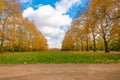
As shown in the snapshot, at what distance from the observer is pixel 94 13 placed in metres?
39.1

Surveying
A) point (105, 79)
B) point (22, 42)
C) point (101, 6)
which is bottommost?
point (105, 79)

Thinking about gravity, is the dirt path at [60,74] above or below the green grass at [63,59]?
below

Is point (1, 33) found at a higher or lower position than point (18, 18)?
lower

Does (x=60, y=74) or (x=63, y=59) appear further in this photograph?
(x=63, y=59)

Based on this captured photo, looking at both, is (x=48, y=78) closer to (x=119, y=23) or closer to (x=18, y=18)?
(x=119, y=23)

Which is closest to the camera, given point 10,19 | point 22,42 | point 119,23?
point 119,23

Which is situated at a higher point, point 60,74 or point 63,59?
point 63,59

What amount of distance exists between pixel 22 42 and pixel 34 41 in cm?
984

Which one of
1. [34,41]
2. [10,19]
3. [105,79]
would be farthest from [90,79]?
[34,41]

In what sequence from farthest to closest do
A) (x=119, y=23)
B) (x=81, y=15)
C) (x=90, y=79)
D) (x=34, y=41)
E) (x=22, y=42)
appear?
(x=34, y=41), (x=22, y=42), (x=81, y=15), (x=119, y=23), (x=90, y=79)

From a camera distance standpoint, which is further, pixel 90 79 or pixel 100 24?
pixel 100 24

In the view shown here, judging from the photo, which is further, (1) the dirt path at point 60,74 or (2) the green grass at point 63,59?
(2) the green grass at point 63,59

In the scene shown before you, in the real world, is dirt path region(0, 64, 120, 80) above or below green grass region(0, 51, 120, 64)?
below

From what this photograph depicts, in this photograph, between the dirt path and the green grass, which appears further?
the green grass
